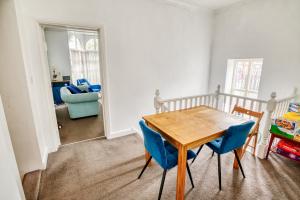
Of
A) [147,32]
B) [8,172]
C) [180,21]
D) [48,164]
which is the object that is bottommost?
[48,164]

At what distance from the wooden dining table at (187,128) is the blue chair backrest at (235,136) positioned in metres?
0.08

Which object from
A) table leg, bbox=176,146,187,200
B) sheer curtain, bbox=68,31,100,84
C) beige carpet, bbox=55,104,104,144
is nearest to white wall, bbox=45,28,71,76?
sheer curtain, bbox=68,31,100,84

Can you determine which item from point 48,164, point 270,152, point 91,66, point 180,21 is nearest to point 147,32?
point 180,21

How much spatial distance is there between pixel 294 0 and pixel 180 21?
1909 mm

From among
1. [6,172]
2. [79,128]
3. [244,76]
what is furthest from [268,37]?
[79,128]

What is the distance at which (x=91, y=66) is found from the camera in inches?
288

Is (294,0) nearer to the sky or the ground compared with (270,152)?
nearer to the sky

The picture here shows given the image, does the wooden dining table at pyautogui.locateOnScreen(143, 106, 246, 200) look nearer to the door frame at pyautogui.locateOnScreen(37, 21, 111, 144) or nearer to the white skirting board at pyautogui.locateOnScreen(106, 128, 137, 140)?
the door frame at pyautogui.locateOnScreen(37, 21, 111, 144)

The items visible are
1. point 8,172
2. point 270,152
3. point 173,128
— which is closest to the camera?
point 8,172

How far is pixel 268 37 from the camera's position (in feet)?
9.55

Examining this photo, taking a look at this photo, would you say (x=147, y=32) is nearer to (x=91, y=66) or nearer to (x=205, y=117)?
(x=205, y=117)

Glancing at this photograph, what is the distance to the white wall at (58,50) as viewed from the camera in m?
5.96

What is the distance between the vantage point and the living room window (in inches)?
132

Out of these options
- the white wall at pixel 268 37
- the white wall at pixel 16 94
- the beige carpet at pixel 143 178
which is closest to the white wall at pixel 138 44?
the white wall at pixel 16 94
